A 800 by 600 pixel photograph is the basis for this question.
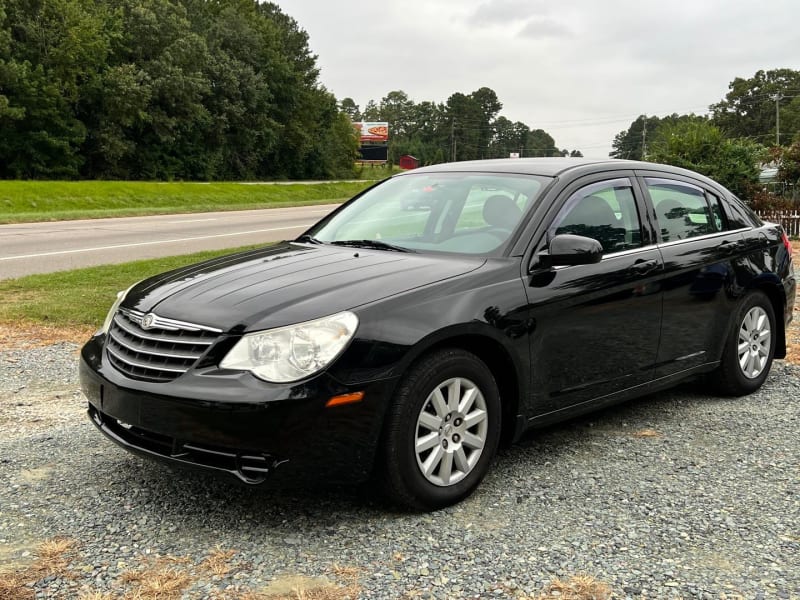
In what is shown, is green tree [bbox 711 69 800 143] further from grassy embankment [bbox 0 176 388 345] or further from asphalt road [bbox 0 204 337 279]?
asphalt road [bbox 0 204 337 279]

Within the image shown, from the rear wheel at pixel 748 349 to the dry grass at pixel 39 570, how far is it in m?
4.09

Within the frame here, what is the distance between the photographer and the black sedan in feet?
10.6

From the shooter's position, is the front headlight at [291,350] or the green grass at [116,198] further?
the green grass at [116,198]

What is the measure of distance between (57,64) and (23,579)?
5257 cm

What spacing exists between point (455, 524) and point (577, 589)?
2.29ft

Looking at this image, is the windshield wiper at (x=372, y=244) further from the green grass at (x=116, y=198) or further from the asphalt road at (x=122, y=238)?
the green grass at (x=116, y=198)

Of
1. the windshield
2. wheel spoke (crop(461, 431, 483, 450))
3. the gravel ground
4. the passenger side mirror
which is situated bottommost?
Result: the gravel ground

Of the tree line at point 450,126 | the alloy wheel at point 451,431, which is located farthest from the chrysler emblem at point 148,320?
the tree line at point 450,126

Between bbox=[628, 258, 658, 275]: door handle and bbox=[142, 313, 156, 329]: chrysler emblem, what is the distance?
8.40ft

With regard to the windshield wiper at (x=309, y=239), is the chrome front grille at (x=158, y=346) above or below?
below

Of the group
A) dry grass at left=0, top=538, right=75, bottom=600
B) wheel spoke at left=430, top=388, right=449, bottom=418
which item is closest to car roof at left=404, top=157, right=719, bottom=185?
wheel spoke at left=430, top=388, right=449, bottom=418

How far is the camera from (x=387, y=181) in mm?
5293

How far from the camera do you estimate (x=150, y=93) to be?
52250 millimetres

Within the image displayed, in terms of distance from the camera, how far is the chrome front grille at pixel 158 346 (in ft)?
10.9
